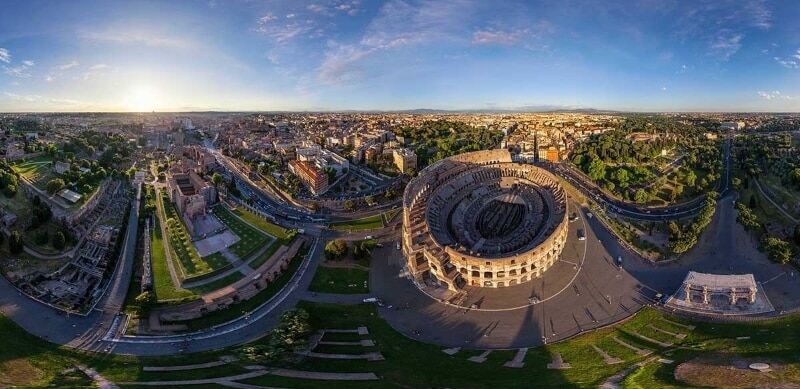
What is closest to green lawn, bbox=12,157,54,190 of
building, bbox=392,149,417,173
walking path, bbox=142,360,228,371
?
walking path, bbox=142,360,228,371

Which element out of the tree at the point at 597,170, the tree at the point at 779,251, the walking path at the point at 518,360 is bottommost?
the walking path at the point at 518,360

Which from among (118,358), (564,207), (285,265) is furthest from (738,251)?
(118,358)

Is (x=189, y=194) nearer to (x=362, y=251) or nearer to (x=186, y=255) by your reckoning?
(x=186, y=255)

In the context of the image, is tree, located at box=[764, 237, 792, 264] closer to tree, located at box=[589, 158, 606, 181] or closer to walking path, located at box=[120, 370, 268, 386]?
tree, located at box=[589, 158, 606, 181]

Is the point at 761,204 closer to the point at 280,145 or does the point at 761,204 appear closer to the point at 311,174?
the point at 311,174

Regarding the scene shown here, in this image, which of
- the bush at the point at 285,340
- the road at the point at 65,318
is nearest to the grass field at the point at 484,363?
the bush at the point at 285,340

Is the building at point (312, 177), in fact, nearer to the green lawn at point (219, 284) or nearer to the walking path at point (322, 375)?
the green lawn at point (219, 284)
